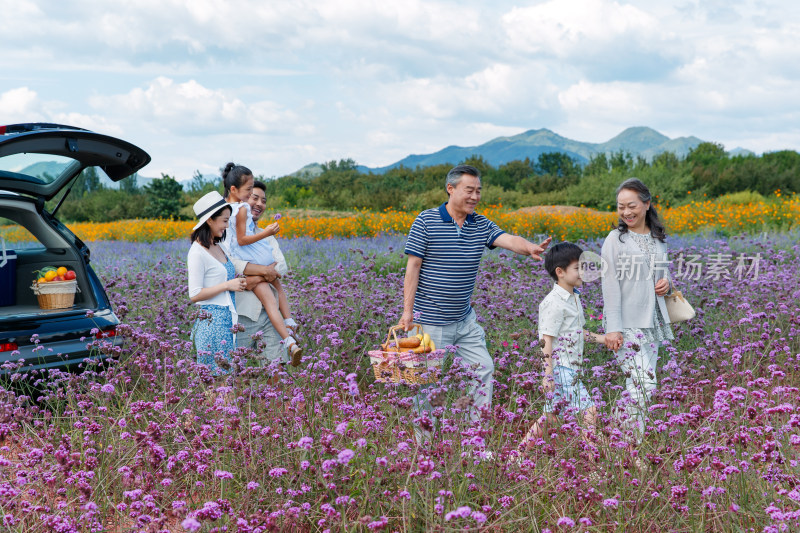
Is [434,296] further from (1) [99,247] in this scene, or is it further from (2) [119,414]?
(1) [99,247]

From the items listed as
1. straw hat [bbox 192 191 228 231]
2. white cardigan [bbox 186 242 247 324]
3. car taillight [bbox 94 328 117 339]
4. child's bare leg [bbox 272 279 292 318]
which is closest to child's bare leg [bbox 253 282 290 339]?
child's bare leg [bbox 272 279 292 318]

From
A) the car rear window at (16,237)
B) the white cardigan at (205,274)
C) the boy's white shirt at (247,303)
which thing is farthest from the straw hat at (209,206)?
the car rear window at (16,237)

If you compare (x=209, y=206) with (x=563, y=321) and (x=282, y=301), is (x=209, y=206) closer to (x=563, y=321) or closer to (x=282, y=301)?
(x=282, y=301)

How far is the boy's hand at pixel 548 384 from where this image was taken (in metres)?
4.03

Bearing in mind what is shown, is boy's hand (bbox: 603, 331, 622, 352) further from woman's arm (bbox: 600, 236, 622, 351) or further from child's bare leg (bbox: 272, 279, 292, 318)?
child's bare leg (bbox: 272, 279, 292, 318)

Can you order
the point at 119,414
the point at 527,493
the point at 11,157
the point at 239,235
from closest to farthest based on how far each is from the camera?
the point at 527,493, the point at 119,414, the point at 11,157, the point at 239,235

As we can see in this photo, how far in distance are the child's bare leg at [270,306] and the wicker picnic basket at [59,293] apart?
1758 mm

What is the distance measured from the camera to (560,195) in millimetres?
30219

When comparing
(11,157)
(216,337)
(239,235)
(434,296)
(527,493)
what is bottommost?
(527,493)

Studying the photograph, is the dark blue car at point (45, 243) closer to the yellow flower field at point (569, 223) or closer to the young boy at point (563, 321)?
the young boy at point (563, 321)

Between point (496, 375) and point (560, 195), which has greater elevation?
point (560, 195)

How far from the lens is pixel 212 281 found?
5.16 metres

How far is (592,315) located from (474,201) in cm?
309

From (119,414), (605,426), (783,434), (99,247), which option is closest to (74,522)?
(119,414)
